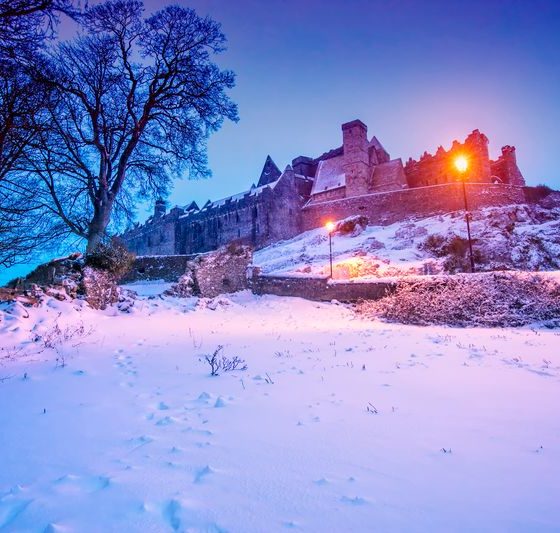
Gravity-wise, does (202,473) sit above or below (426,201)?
below

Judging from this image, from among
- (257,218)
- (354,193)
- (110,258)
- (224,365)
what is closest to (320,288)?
(110,258)

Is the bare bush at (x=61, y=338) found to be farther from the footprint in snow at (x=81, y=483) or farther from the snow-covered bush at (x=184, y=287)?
the snow-covered bush at (x=184, y=287)

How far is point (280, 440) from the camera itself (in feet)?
8.49

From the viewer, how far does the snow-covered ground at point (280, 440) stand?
169 cm

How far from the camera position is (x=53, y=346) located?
580 centimetres

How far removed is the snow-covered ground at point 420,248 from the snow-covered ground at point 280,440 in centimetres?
1148

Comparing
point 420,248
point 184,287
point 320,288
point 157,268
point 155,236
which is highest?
point 155,236

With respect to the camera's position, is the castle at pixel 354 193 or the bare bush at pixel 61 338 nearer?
the bare bush at pixel 61 338

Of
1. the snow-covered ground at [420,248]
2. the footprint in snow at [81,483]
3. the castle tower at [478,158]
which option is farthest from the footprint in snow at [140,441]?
the castle tower at [478,158]

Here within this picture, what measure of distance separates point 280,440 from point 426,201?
119ft

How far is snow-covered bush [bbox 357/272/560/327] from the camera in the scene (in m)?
9.17

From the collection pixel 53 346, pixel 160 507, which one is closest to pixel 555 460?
pixel 160 507

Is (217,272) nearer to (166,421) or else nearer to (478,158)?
(166,421)

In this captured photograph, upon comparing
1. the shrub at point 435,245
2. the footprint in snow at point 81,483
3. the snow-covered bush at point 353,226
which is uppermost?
the snow-covered bush at point 353,226
